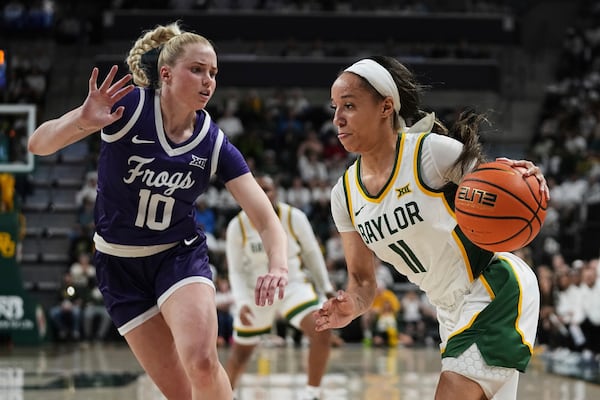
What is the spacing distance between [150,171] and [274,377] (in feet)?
19.7

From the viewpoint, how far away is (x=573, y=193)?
56.9 ft

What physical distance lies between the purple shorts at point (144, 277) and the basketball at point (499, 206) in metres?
1.48

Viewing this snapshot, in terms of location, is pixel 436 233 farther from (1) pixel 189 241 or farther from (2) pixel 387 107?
(1) pixel 189 241

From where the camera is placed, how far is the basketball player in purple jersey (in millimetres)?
4371

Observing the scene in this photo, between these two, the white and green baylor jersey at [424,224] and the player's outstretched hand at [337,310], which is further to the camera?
the player's outstretched hand at [337,310]

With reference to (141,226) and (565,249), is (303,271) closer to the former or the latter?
(141,226)

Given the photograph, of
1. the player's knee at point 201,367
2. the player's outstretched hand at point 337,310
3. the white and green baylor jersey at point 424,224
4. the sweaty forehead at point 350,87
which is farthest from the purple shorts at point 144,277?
the sweaty forehead at point 350,87

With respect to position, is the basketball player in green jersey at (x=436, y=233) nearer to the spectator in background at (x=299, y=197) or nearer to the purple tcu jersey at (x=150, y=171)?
the purple tcu jersey at (x=150, y=171)

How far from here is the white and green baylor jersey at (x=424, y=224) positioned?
13.2ft

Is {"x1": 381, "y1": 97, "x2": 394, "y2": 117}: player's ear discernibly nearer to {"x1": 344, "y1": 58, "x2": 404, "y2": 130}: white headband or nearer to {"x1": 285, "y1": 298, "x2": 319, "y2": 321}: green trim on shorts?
{"x1": 344, "y1": 58, "x2": 404, "y2": 130}: white headband

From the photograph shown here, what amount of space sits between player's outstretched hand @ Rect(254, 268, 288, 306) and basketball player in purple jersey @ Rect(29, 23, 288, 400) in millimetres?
176

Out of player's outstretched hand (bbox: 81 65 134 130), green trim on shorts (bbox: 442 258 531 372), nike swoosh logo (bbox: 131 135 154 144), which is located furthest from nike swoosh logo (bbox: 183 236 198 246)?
green trim on shorts (bbox: 442 258 531 372)

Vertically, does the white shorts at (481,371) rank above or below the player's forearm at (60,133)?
below

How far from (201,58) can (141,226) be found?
904 millimetres
